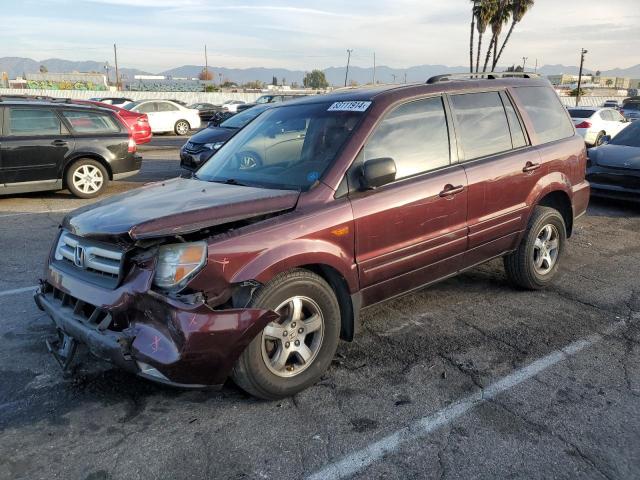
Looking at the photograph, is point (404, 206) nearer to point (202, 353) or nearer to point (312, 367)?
point (312, 367)

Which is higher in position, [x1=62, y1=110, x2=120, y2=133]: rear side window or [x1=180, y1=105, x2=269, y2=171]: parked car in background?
[x1=62, y1=110, x2=120, y2=133]: rear side window

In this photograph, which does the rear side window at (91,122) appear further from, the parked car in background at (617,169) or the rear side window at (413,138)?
the parked car in background at (617,169)

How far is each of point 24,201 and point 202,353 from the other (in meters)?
8.05

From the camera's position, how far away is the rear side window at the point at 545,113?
16.2 ft

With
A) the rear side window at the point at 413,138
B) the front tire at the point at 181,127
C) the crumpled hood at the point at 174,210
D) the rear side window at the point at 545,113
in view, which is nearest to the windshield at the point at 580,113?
the rear side window at the point at 545,113

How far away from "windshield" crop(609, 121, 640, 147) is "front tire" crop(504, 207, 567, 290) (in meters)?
4.81

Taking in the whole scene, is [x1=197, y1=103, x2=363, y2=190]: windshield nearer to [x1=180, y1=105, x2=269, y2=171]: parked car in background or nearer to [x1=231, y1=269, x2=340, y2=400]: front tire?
[x1=231, y1=269, x2=340, y2=400]: front tire

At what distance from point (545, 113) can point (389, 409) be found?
3397 millimetres

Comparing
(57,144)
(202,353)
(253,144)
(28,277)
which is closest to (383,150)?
(253,144)

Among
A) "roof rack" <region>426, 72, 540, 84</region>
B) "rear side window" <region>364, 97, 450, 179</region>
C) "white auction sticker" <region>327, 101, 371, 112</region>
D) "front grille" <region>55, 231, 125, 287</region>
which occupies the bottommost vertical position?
"front grille" <region>55, 231, 125, 287</region>

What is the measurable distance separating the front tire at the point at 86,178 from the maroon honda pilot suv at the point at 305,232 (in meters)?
5.93

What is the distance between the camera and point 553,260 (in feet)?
16.8

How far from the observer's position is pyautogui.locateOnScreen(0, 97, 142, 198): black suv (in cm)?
884

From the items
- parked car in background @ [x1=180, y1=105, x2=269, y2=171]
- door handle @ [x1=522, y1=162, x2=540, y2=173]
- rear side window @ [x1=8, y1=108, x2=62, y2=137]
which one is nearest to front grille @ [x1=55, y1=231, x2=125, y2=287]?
door handle @ [x1=522, y1=162, x2=540, y2=173]
